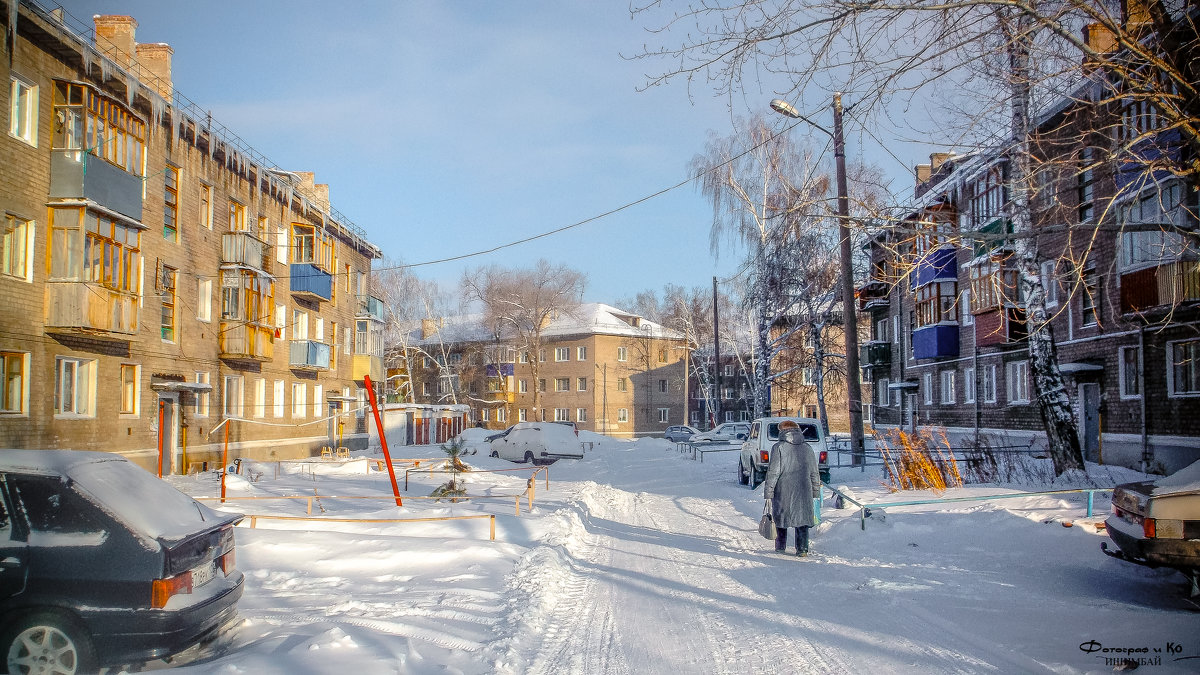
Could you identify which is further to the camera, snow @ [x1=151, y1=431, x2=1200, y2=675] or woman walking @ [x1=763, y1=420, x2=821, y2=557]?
woman walking @ [x1=763, y1=420, x2=821, y2=557]

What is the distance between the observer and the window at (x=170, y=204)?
74.0 feet

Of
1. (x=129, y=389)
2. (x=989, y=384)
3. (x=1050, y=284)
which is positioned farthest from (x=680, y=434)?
(x=129, y=389)

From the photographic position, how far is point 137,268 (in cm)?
2097

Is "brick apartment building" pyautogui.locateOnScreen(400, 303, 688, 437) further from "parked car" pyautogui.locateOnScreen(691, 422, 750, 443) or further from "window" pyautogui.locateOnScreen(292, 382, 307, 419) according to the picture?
"window" pyautogui.locateOnScreen(292, 382, 307, 419)

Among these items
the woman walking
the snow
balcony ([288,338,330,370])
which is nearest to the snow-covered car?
balcony ([288,338,330,370])

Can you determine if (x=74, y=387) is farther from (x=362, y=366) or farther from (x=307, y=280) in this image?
(x=362, y=366)

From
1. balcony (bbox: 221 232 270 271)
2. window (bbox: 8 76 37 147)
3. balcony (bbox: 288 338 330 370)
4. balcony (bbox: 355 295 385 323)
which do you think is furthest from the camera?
balcony (bbox: 355 295 385 323)

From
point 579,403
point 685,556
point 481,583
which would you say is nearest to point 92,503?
point 481,583

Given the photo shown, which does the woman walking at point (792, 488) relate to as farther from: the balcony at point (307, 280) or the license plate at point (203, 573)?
the balcony at point (307, 280)

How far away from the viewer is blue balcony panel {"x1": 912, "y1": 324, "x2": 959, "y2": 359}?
30.6 metres

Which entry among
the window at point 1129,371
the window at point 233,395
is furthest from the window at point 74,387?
the window at point 1129,371

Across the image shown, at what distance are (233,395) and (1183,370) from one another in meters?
28.1

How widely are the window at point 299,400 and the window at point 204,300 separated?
7124 millimetres

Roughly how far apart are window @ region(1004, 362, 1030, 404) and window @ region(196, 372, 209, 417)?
27.0 m
